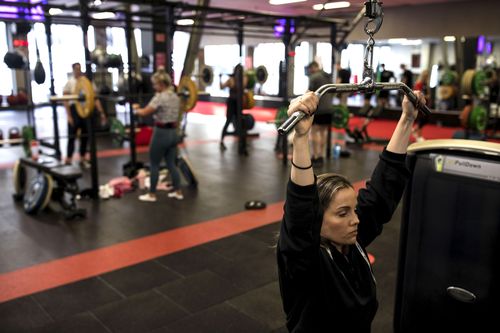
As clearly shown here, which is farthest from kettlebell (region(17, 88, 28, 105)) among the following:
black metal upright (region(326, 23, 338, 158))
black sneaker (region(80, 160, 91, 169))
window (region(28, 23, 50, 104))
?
black metal upright (region(326, 23, 338, 158))

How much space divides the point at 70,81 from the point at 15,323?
373 cm

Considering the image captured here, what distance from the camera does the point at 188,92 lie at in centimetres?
515

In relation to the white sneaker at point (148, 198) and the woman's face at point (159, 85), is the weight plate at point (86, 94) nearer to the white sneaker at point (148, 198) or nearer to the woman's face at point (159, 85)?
the woman's face at point (159, 85)

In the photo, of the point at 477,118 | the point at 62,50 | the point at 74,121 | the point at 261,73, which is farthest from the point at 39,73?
the point at 62,50

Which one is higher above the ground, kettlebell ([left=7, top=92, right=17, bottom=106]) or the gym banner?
kettlebell ([left=7, top=92, right=17, bottom=106])

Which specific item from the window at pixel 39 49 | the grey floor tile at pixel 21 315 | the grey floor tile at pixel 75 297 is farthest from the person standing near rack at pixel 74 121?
the grey floor tile at pixel 21 315

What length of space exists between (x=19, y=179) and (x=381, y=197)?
12.9 ft

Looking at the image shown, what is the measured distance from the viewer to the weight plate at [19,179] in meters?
4.26

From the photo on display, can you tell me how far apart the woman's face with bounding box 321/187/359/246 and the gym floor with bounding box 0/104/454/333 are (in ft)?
0.99

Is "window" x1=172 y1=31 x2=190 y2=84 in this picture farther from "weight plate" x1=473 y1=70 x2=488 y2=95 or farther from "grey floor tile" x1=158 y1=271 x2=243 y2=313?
"weight plate" x1=473 y1=70 x2=488 y2=95

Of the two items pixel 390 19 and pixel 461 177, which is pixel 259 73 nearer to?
pixel 390 19

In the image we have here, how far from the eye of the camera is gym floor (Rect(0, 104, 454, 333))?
2.28m

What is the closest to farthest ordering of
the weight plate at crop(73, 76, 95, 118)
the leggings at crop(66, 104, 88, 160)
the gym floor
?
the gym floor < the weight plate at crop(73, 76, 95, 118) < the leggings at crop(66, 104, 88, 160)

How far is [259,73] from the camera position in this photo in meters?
7.51
